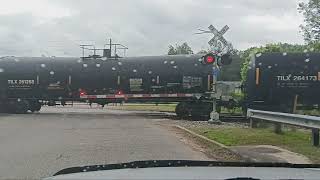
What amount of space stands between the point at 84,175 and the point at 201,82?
92.3 feet

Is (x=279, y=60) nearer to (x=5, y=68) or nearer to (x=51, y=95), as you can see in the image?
(x=51, y=95)

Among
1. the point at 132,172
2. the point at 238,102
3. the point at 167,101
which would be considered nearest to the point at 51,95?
the point at 167,101

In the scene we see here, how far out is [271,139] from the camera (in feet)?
53.7

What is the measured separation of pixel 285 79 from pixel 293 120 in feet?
41.7

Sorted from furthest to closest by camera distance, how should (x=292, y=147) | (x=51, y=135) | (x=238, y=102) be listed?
(x=238, y=102)
(x=51, y=135)
(x=292, y=147)

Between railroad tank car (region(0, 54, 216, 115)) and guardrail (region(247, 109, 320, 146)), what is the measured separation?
10.9m

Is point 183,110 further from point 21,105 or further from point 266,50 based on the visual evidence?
point 266,50

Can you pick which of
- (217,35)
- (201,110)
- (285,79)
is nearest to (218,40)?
(217,35)

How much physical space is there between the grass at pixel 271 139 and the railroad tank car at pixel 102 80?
480 inches

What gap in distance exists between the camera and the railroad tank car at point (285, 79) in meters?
28.1

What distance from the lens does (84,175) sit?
3.48 m

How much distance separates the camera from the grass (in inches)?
539

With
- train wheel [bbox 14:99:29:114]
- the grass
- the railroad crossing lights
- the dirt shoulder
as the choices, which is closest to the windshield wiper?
the dirt shoulder

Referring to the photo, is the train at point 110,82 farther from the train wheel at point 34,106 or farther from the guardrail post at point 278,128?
the guardrail post at point 278,128
